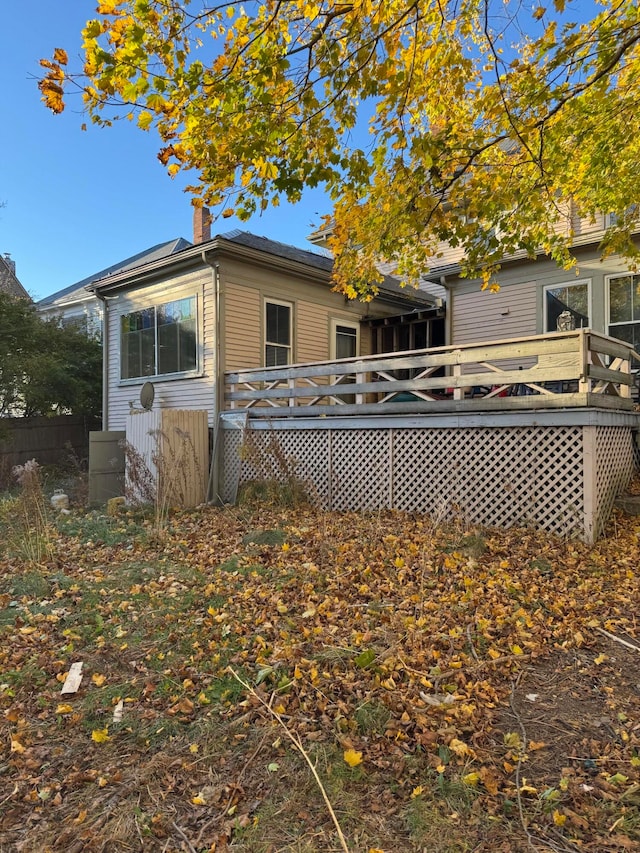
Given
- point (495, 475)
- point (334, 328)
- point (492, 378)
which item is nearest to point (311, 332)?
point (334, 328)

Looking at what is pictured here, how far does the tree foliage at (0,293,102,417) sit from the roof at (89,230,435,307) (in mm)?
2487

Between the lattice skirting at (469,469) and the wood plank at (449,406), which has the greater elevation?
the wood plank at (449,406)

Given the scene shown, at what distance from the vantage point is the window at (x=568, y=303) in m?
9.82

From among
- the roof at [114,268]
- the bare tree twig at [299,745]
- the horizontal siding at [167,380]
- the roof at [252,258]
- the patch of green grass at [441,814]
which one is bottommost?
the patch of green grass at [441,814]

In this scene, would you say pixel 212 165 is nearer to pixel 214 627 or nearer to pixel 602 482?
pixel 214 627

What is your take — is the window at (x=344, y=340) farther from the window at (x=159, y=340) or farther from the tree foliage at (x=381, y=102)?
the tree foliage at (x=381, y=102)

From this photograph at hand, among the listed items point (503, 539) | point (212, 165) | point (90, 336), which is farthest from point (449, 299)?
point (90, 336)

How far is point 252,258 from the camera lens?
9.93 m

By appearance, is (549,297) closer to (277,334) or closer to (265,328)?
(277,334)

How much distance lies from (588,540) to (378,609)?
2.85 meters

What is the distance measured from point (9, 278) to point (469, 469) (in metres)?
23.9

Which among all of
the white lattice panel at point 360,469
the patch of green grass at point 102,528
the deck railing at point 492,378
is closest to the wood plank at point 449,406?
the deck railing at point 492,378

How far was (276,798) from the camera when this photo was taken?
2219 mm

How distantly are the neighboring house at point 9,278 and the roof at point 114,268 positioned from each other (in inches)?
39.3
